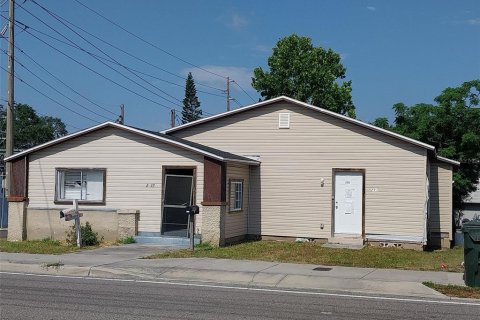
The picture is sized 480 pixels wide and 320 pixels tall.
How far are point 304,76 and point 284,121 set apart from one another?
2187 cm

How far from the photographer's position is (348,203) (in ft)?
69.4

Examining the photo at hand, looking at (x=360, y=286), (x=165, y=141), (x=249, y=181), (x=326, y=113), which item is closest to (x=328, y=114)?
(x=326, y=113)

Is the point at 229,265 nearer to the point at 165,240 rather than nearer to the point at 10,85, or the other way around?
the point at 165,240

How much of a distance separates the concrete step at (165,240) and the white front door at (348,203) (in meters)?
5.16

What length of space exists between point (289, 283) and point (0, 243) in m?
11.0

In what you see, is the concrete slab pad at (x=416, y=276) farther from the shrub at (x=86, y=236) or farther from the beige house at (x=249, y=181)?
the shrub at (x=86, y=236)

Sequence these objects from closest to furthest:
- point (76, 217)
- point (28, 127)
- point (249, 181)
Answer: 1. point (76, 217)
2. point (249, 181)
3. point (28, 127)

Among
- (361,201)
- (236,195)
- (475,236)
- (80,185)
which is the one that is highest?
(80,185)

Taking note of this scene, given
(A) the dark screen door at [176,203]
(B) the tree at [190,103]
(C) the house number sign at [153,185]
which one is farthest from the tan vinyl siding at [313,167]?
(B) the tree at [190,103]

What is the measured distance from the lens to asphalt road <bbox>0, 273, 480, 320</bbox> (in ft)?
29.7

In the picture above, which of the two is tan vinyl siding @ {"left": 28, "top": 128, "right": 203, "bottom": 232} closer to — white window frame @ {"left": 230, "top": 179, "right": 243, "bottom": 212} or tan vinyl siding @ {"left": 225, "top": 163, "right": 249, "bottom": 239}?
tan vinyl siding @ {"left": 225, "top": 163, "right": 249, "bottom": 239}

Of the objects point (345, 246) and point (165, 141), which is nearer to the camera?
point (165, 141)

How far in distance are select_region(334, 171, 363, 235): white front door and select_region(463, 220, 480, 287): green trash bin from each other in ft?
27.8

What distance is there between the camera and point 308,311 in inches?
377
